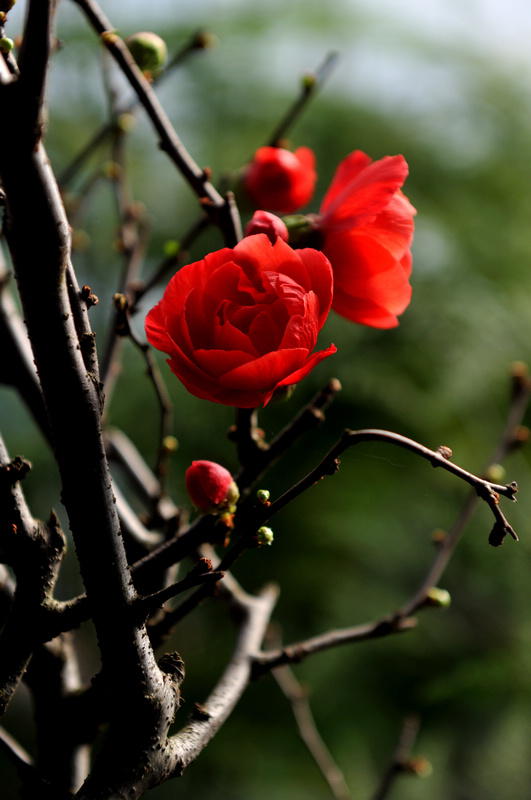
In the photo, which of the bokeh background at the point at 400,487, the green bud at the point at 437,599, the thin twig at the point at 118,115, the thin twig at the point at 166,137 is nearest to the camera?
the thin twig at the point at 166,137

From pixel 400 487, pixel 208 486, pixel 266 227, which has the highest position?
pixel 266 227

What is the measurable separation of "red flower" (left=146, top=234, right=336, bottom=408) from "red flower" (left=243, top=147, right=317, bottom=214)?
7.8 inches

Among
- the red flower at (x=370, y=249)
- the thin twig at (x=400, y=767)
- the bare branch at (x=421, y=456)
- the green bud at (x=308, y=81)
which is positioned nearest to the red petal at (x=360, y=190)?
the red flower at (x=370, y=249)

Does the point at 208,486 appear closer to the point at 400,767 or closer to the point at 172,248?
the point at 172,248

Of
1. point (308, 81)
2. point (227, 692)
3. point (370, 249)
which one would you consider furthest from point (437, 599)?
point (308, 81)

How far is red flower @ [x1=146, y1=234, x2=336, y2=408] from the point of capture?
0.81ft

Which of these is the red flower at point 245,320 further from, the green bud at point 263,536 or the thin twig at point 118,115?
the thin twig at point 118,115

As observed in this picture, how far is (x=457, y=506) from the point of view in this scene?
1059 millimetres

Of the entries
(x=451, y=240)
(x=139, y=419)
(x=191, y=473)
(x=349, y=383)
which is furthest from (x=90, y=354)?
(x=451, y=240)

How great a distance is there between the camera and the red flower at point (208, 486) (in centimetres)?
32

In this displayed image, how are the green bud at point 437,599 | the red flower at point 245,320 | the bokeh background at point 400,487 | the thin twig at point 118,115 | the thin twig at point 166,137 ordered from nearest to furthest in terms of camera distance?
the red flower at point 245,320
the thin twig at point 166,137
the green bud at point 437,599
the thin twig at point 118,115
the bokeh background at point 400,487

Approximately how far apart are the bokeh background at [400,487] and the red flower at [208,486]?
23.0 inches

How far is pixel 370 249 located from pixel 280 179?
155 millimetres

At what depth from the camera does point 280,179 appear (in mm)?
449
